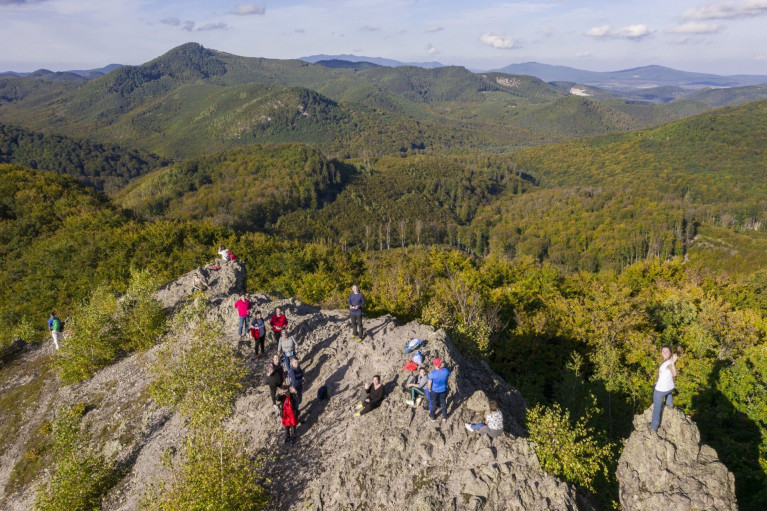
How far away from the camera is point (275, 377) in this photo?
15.4 meters

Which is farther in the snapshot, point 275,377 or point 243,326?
point 243,326

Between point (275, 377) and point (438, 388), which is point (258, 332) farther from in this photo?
point (438, 388)

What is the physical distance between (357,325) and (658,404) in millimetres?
12485

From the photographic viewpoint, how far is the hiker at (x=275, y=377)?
1544cm

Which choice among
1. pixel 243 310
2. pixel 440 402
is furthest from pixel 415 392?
pixel 243 310

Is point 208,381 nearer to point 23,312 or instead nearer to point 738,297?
point 23,312

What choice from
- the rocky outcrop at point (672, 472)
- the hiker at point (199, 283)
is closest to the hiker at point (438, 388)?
the rocky outcrop at point (672, 472)

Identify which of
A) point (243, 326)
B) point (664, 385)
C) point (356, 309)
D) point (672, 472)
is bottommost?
point (672, 472)

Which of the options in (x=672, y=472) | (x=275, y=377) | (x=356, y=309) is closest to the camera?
(x=672, y=472)

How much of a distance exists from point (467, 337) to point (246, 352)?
11.9m

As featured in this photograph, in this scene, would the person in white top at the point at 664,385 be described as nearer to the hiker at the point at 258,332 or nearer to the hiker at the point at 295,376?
the hiker at the point at 295,376

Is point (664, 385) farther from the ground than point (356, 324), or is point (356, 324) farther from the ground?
point (664, 385)

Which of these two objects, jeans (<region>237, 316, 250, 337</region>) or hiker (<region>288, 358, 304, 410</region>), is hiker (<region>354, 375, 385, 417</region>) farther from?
jeans (<region>237, 316, 250, 337</region>)

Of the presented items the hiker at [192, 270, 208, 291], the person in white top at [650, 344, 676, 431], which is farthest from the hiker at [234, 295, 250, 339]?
the person in white top at [650, 344, 676, 431]
